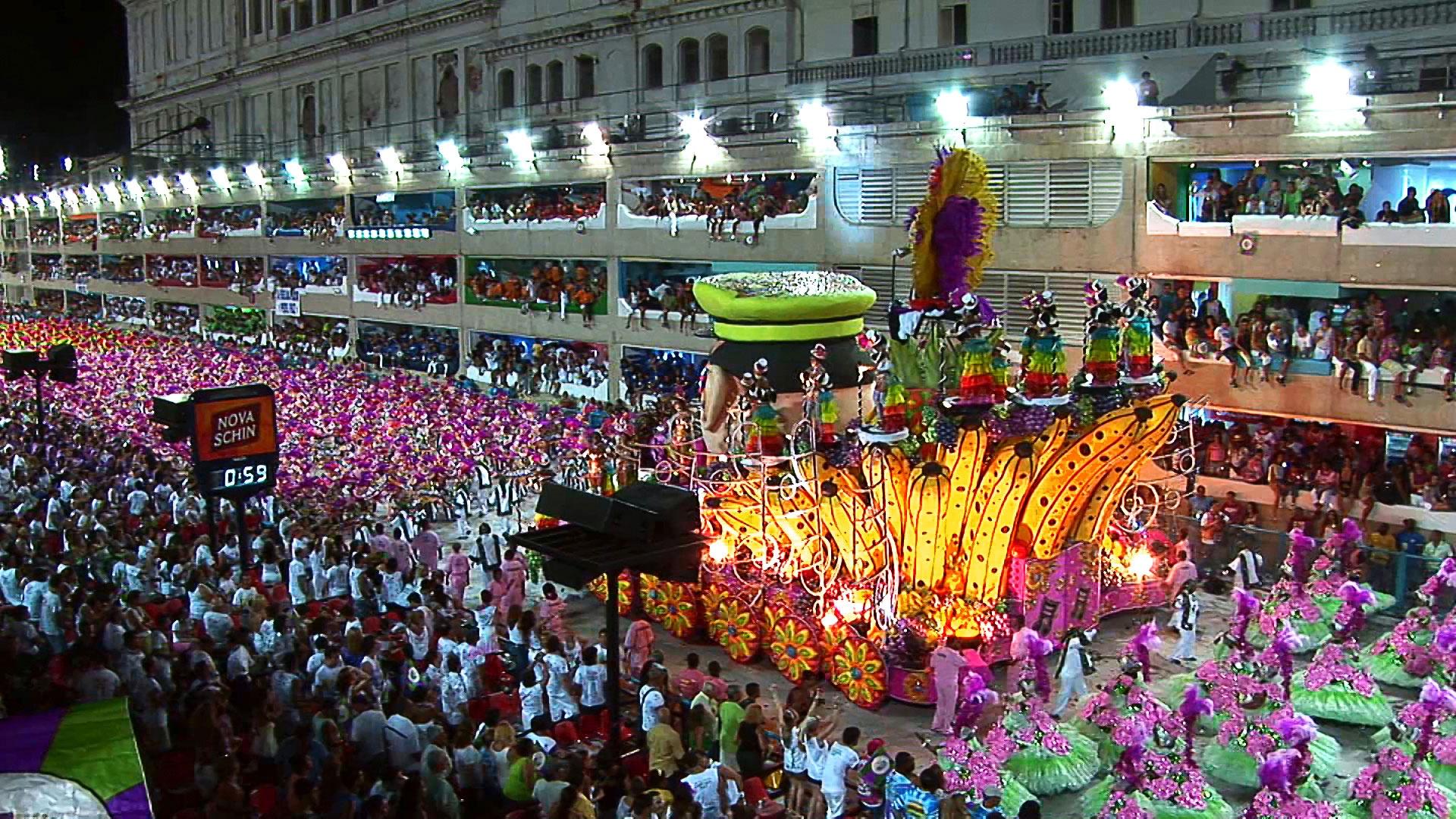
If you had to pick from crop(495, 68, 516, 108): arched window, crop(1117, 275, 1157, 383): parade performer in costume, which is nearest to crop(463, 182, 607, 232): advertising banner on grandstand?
crop(495, 68, 516, 108): arched window

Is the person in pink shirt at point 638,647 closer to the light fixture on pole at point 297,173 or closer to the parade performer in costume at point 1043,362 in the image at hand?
the parade performer in costume at point 1043,362

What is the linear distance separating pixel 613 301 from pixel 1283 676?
22.5 m

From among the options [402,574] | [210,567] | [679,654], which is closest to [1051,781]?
[679,654]

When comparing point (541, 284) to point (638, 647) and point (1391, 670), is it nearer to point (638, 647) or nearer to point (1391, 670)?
point (638, 647)

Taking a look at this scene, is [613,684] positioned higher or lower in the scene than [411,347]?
lower

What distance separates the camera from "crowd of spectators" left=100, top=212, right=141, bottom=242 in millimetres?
63469

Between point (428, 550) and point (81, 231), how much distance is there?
193 feet

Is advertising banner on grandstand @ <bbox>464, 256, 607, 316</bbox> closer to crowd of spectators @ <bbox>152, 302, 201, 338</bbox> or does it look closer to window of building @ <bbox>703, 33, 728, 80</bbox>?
window of building @ <bbox>703, 33, 728, 80</bbox>

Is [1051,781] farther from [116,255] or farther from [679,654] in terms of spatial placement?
[116,255]

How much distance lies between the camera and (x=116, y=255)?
2613 inches

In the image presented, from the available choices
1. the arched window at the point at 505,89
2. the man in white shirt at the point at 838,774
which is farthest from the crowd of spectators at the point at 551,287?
the man in white shirt at the point at 838,774

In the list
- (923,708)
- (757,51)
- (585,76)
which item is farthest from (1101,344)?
(585,76)

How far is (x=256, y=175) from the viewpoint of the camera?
51.8m

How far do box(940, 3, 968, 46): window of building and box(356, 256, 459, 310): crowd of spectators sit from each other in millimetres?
16095
